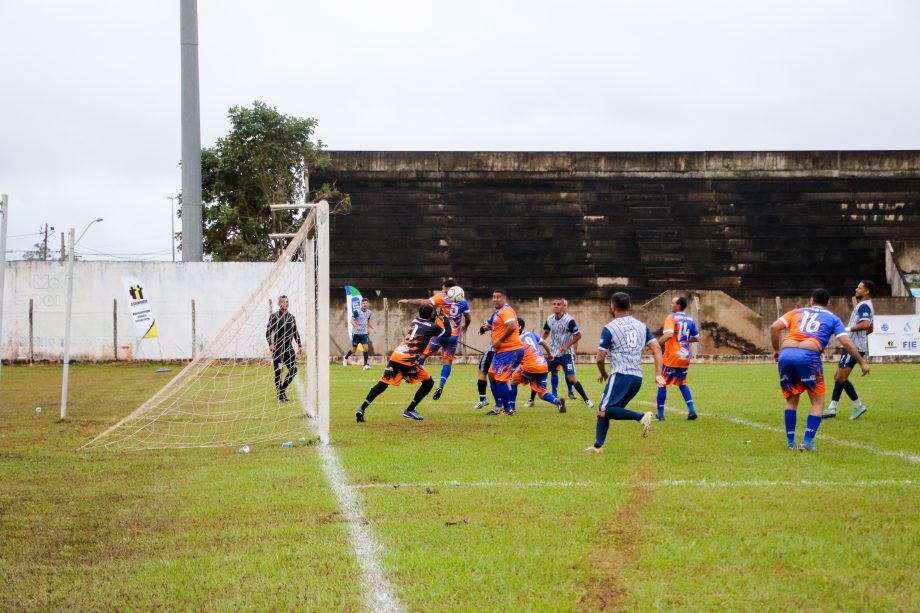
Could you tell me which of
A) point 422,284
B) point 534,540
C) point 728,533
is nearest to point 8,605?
point 534,540

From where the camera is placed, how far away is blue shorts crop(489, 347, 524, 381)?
47.7 feet

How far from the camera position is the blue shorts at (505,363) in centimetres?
1454

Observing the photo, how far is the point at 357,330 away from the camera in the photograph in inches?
1060

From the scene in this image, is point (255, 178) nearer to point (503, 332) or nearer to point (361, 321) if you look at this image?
point (361, 321)

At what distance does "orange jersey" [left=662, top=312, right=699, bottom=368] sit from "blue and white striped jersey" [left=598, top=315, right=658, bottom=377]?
4.03m

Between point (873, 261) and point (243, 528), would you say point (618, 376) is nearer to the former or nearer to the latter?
point (243, 528)

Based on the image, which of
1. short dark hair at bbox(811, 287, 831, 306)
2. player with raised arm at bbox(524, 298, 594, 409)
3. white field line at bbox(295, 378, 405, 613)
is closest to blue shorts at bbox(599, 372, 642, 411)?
short dark hair at bbox(811, 287, 831, 306)

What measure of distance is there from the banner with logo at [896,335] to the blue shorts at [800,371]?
21.5 m

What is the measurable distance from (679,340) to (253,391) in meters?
8.29

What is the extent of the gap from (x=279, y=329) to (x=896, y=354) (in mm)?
21272

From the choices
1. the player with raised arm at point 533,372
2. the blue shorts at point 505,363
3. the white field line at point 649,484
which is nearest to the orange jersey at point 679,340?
the player with raised arm at point 533,372

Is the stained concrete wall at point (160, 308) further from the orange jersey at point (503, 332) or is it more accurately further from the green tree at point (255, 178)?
the orange jersey at point (503, 332)

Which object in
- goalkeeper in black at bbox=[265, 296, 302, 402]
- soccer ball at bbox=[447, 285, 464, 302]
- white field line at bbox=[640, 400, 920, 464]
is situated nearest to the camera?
white field line at bbox=[640, 400, 920, 464]

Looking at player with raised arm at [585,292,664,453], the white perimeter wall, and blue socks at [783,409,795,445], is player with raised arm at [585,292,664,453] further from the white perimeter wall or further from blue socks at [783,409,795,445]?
the white perimeter wall
